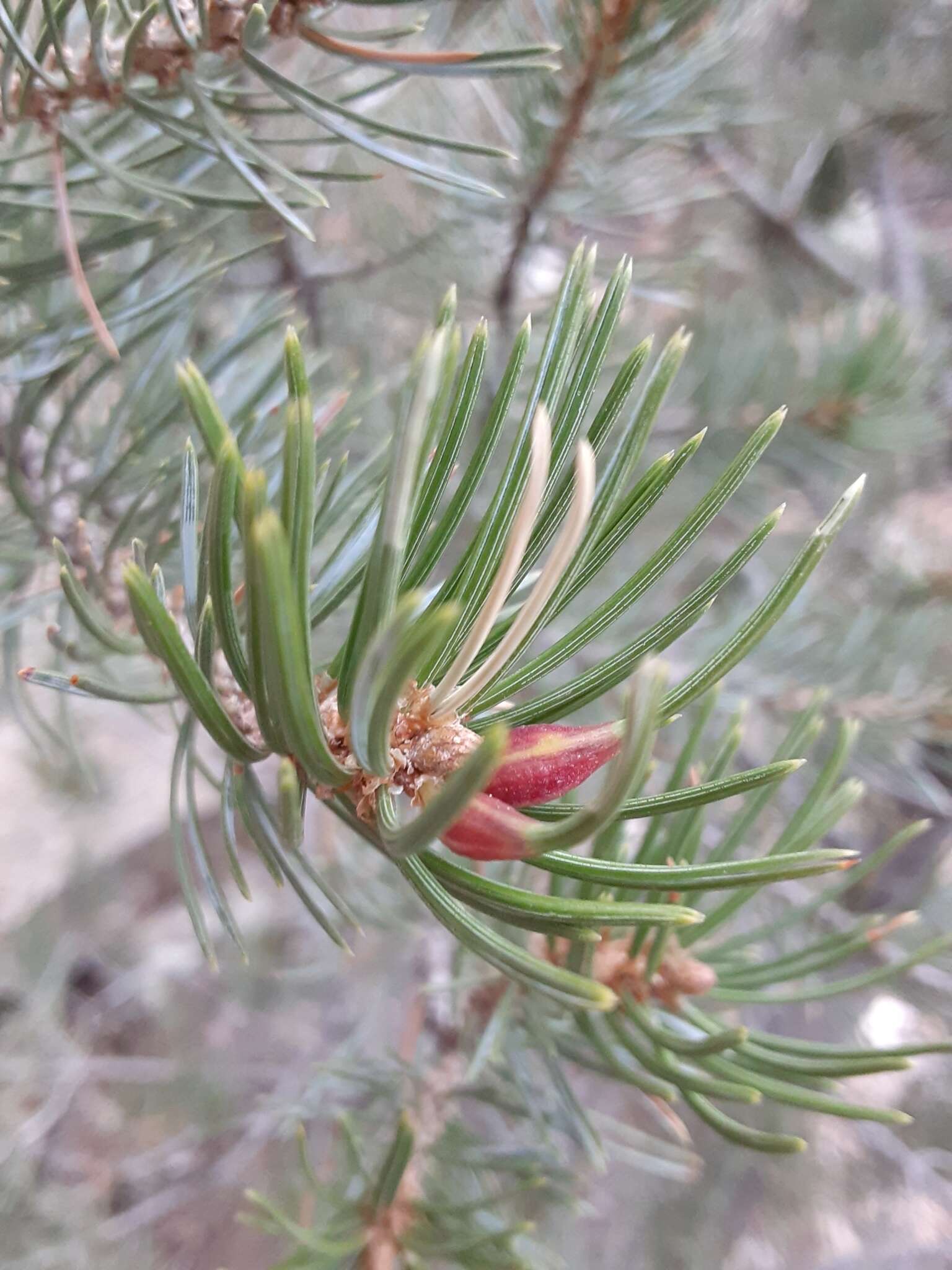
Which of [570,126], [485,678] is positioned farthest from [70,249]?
[570,126]

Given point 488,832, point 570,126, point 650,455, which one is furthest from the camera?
point 650,455

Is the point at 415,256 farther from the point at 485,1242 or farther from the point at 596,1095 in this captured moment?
the point at 596,1095

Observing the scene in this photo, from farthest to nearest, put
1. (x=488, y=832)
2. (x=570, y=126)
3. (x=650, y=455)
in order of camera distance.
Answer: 1. (x=650, y=455)
2. (x=570, y=126)
3. (x=488, y=832)

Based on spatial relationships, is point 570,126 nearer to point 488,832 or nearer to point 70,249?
point 70,249

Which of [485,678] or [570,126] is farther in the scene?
[570,126]

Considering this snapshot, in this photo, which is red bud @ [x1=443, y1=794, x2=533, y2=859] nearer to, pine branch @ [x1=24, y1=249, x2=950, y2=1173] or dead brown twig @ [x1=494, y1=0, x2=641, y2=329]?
pine branch @ [x1=24, y1=249, x2=950, y2=1173]

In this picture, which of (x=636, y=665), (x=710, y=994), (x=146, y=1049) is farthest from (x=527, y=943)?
(x=146, y=1049)

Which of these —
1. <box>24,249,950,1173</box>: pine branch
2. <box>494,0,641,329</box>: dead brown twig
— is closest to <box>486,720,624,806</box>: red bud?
<box>24,249,950,1173</box>: pine branch

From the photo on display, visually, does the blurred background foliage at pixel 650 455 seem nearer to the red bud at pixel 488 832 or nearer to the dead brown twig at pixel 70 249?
the dead brown twig at pixel 70 249
